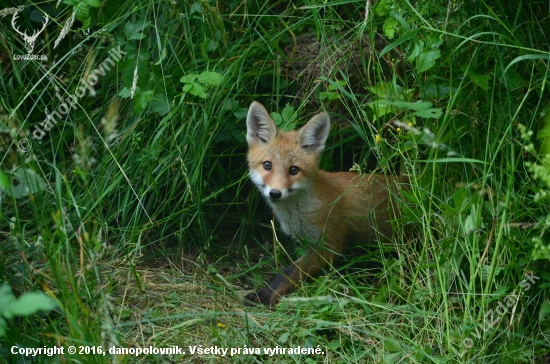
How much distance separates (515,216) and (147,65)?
253cm

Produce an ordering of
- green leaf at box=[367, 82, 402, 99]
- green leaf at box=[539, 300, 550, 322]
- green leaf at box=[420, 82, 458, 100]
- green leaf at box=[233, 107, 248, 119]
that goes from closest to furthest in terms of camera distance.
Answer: green leaf at box=[539, 300, 550, 322]
green leaf at box=[420, 82, 458, 100]
green leaf at box=[367, 82, 402, 99]
green leaf at box=[233, 107, 248, 119]

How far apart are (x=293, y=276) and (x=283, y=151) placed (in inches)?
33.4

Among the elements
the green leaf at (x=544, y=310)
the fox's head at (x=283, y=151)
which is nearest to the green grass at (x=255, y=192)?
the green leaf at (x=544, y=310)

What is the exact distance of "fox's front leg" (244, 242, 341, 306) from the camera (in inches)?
161

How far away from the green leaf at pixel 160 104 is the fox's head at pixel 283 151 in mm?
546

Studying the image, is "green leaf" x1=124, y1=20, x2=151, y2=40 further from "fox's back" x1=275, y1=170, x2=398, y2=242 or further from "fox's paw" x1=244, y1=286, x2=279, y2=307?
"fox's paw" x1=244, y1=286, x2=279, y2=307

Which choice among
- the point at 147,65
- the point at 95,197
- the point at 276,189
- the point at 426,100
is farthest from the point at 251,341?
the point at 147,65

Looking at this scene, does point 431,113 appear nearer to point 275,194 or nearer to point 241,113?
point 275,194

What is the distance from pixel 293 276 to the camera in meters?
4.23

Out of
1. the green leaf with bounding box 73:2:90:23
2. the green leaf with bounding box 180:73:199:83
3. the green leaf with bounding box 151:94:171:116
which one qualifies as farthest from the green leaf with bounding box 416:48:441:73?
the green leaf with bounding box 73:2:90:23

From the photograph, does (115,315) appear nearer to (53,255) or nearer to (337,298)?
(53,255)

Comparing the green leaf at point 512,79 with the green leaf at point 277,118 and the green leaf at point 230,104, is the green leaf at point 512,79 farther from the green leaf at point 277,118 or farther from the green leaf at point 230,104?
the green leaf at point 230,104

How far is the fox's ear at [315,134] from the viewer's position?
4.21m

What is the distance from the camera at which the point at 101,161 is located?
14.4ft
